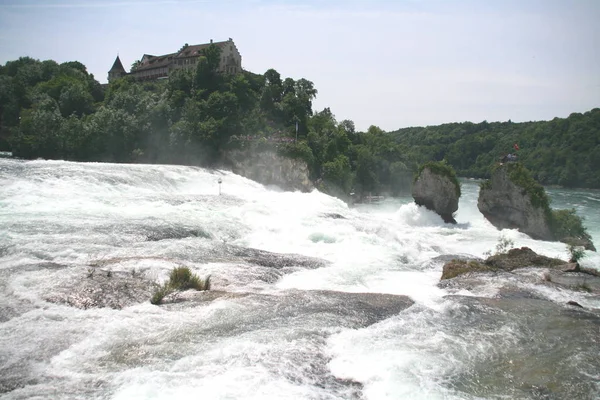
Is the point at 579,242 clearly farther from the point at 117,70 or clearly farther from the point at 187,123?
the point at 117,70

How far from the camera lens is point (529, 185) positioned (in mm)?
32938

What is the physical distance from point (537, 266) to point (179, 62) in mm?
64506

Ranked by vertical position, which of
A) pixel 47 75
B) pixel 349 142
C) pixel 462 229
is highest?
pixel 47 75

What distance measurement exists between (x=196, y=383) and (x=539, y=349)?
6769 millimetres

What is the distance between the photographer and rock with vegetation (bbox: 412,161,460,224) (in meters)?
37.2

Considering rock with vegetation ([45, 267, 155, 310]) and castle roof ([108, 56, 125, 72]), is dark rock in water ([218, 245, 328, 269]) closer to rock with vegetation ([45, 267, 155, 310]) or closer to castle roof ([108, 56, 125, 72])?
rock with vegetation ([45, 267, 155, 310])

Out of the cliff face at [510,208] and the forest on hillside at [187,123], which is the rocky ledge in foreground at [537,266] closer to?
the cliff face at [510,208]

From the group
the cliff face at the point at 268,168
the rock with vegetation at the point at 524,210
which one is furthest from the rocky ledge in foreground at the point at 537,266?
the cliff face at the point at 268,168

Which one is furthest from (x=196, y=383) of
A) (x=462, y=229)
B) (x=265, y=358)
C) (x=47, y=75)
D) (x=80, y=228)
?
(x=47, y=75)

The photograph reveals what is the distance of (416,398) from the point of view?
7.29 m

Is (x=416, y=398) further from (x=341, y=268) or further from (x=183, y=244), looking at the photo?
(x=183, y=244)

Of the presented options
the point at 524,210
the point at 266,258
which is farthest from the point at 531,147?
the point at 266,258

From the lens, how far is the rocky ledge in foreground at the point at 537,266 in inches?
572

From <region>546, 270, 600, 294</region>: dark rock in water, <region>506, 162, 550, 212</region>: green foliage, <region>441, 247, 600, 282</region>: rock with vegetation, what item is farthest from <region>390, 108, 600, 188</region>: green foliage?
<region>546, 270, 600, 294</region>: dark rock in water
